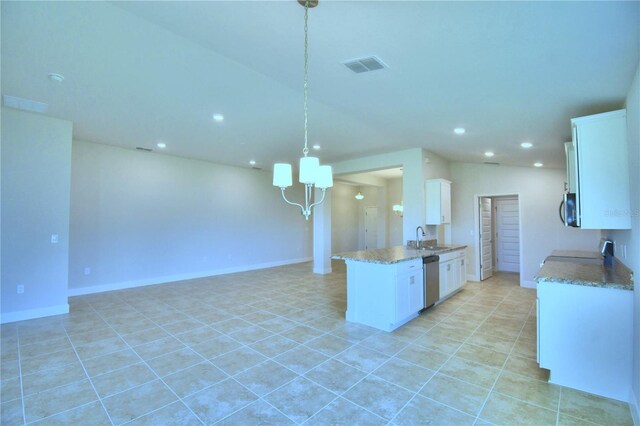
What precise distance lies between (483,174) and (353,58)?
571 cm

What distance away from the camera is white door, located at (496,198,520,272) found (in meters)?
8.25

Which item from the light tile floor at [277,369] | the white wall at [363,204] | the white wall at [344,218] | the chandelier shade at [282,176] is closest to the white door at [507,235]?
the light tile floor at [277,369]

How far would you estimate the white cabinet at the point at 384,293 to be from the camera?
3.84m

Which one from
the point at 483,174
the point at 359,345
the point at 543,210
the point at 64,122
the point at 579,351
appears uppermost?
the point at 64,122

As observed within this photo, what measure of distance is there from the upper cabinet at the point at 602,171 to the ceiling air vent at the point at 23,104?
6263 millimetres

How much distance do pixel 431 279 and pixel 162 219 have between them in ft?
19.4

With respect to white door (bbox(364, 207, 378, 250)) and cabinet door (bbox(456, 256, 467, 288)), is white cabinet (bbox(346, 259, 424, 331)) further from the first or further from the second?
white door (bbox(364, 207, 378, 250))

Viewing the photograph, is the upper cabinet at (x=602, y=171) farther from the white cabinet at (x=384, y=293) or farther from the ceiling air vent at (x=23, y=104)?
the ceiling air vent at (x=23, y=104)

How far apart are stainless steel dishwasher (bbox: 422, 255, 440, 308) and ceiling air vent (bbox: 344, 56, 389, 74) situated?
2.96 m

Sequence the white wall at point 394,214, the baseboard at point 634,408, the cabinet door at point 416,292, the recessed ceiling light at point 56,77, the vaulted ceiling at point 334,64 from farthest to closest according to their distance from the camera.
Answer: the white wall at point 394,214 < the cabinet door at point 416,292 < the recessed ceiling light at point 56,77 < the baseboard at point 634,408 < the vaulted ceiling at point 334,64

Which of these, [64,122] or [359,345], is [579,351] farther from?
[64,122]

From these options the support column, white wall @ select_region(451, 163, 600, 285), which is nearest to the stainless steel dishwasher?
white wall @ select_region(451, 163, 600, 285)

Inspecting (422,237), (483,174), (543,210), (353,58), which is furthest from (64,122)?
(543,210)

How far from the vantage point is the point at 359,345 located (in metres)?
3.39
